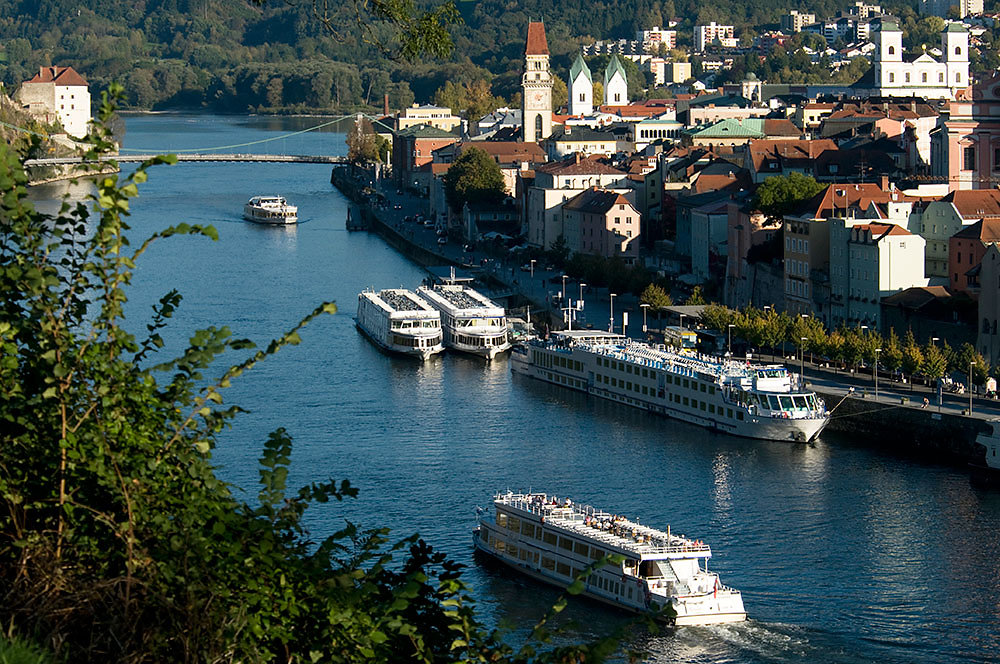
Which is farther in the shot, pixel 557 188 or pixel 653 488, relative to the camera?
pixel 557 188

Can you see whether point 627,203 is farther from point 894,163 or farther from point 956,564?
point 956,564

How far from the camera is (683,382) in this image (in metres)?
11.6

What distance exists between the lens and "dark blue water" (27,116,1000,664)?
6.71 metres

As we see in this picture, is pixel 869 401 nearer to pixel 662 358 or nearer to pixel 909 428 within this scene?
pixel 909 428

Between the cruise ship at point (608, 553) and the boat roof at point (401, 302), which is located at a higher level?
the boat roof at point (401, 302)

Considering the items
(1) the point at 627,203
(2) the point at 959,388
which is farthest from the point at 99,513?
(1) the point at 627,203

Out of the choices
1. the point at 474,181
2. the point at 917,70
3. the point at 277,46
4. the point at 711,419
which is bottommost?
the point at 711,419

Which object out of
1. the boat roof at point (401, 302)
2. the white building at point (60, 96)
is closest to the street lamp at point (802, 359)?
the boat roof at point (401, 302)

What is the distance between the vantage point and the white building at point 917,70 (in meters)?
29.5

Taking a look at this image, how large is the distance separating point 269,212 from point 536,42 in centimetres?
844

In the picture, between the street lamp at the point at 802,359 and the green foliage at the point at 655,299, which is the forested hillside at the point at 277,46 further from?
the street lamp at the point at 802,359

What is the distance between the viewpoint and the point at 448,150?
2967cm

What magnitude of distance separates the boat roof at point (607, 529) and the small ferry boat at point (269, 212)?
54.8 ft

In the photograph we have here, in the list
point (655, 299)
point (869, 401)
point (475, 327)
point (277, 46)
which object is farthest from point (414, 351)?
point (277, 46)
